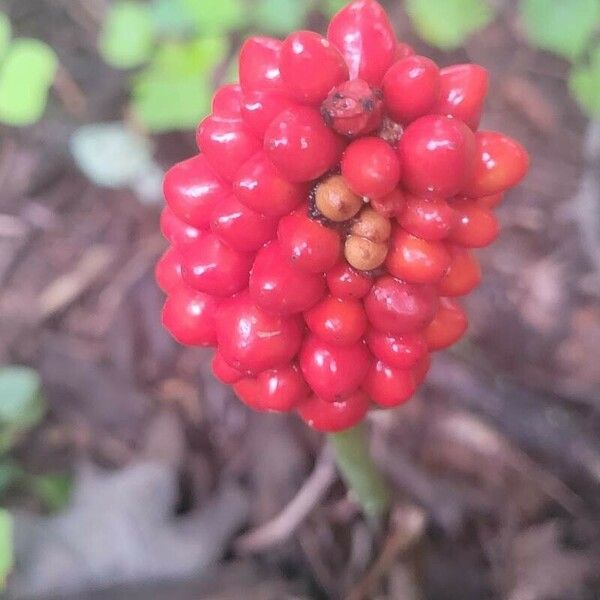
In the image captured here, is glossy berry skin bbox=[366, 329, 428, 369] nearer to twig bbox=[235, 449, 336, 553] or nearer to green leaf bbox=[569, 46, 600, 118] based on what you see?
twig bbox=[235, 449, 336, 553]

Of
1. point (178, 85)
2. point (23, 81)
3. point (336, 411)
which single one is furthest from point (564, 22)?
point (23, 81)

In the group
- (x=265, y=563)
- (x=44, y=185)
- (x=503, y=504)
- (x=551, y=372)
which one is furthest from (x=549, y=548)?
(x=44, y=185)

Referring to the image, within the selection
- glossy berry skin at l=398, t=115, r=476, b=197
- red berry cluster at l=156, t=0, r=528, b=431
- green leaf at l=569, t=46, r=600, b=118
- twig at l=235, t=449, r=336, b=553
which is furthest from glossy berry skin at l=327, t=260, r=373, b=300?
green leaf at l=569, t=46, r=600, b=118

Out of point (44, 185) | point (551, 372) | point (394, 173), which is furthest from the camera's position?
point (44, 185)

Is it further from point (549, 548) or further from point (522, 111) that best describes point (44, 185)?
point (549, 548)

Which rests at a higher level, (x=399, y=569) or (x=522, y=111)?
(x=522, y=111)

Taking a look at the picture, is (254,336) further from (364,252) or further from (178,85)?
(178,85)
